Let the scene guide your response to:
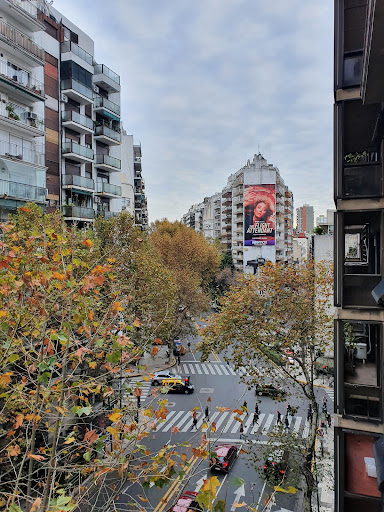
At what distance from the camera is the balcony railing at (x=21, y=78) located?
2052 cm

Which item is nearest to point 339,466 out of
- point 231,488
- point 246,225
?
point 231,488

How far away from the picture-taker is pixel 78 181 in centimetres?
2938

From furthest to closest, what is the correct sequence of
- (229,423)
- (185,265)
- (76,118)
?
(185,265), (76,118), (229,423)

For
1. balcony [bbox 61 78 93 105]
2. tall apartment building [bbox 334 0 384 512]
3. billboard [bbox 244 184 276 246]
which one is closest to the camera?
tall apartment building [bbox 334 0 384 512]

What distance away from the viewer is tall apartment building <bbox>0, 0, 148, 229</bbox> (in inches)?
828

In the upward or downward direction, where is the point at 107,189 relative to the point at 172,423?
upward

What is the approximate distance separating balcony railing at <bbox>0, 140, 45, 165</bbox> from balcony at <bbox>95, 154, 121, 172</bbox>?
29.6 feet

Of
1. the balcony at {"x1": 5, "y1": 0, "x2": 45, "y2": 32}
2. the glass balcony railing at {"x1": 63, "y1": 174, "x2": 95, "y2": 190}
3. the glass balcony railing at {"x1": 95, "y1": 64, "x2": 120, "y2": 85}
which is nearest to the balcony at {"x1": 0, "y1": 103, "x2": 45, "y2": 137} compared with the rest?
the balcony at {"x1": 5, "y1": 0, "x2": 45, "y2": 32}

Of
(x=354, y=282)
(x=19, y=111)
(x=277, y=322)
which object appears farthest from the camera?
(x=19, y=111)

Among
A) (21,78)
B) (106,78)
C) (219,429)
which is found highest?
(106,78)

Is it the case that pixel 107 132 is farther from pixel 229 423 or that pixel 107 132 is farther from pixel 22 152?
pixel 229 423

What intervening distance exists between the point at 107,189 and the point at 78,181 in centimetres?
426

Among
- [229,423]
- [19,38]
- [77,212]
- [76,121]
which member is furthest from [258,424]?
[19,38]

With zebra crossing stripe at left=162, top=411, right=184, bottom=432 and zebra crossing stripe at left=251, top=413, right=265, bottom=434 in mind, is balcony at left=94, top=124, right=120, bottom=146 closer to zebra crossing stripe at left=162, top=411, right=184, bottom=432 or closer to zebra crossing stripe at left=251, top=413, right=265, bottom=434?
zebra crossing stripe at left=162, top=411, right=184, bottom=432
